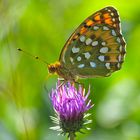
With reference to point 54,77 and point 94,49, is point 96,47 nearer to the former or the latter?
point 94,49

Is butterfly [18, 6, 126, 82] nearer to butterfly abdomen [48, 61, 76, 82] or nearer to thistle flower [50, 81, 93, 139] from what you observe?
butterfly abdomen [48, 61, 76, 82]

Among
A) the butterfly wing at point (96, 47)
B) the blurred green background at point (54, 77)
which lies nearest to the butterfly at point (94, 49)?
the butterfly wing at point (96, 47)

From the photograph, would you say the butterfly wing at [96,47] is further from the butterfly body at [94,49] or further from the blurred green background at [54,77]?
the blurred green background at [54,77]

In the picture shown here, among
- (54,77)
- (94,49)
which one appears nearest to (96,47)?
(94,49)

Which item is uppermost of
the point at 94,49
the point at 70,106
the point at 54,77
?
the point at 94,49

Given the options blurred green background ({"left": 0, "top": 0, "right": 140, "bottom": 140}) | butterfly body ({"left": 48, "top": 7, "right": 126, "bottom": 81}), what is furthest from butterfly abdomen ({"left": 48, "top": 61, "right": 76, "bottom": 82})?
blurred green background ({"left": 0, "top": 0, "right": 140, "bottom": 140})

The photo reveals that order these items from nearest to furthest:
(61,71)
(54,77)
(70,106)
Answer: (70,106), (61,71), (54,77)
